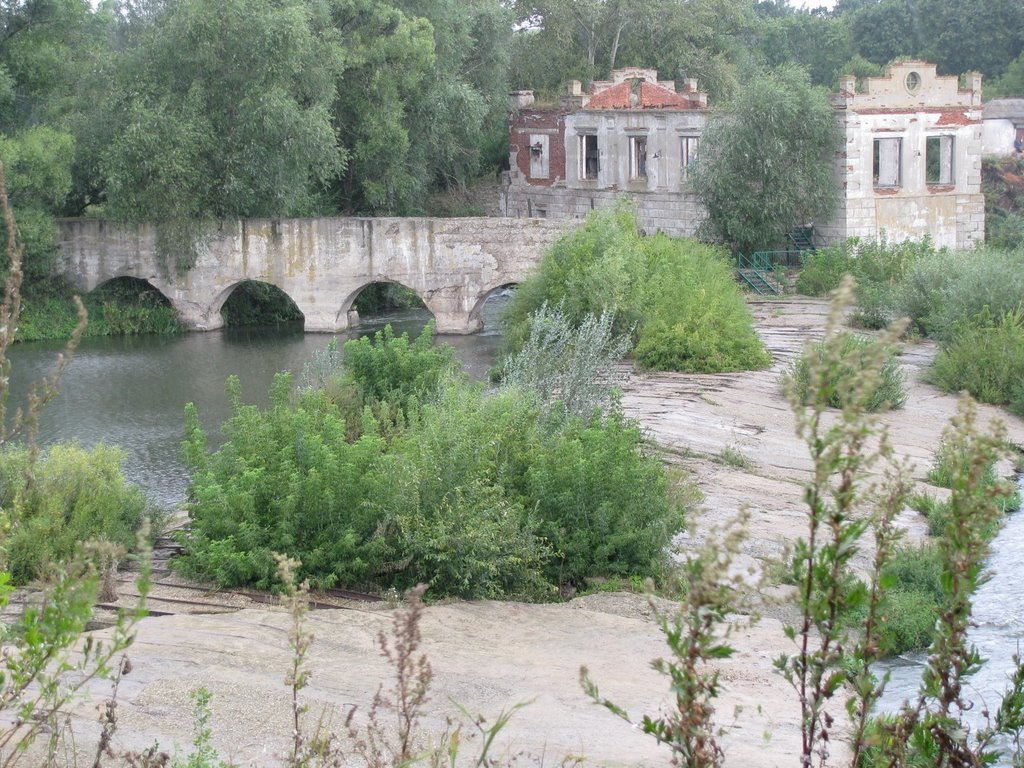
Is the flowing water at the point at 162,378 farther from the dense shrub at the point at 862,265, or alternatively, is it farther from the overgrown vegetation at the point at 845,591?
the overgrown vegetation at the point at 845,591

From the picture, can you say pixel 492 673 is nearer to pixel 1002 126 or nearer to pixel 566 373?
pixel 566 373

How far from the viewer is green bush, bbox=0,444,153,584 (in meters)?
10.6

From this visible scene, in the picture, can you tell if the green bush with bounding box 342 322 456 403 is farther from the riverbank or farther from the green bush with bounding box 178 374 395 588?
the green bush with bounding box 178 374 395 588

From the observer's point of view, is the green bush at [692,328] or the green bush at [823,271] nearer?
the green bush at [692,328]

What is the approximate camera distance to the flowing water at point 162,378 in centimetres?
1919

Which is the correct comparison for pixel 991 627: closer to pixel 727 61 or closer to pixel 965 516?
pixel 965 516

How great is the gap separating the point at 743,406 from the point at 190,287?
15253 millimetres

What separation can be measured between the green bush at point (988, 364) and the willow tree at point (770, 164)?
9.38m

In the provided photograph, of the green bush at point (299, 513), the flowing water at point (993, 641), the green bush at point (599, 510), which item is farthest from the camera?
the green bush at point (599, 510)

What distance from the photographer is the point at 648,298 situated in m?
21.2

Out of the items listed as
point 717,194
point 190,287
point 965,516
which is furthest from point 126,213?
point 965,516

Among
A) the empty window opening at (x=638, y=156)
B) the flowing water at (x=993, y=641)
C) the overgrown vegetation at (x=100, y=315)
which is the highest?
the empty window opening at (x=638, y=156)

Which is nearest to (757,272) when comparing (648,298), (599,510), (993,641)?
(648,298)

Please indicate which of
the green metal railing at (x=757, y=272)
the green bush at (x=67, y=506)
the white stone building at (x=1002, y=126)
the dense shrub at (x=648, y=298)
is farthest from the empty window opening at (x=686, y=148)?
the green bush at (x=67, y=506)
